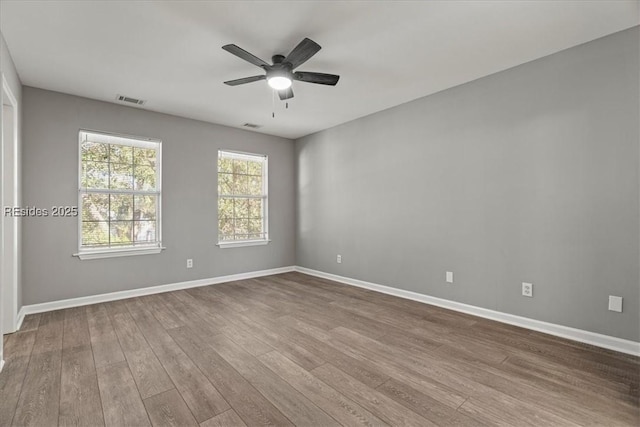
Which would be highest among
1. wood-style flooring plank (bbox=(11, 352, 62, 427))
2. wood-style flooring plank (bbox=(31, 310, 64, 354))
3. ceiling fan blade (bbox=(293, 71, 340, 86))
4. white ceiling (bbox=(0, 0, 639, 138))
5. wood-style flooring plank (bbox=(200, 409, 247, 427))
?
white ceiling (bbox=(0, 0, 639, 138))

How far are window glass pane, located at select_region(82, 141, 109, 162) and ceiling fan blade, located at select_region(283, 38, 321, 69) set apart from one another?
10.0ft

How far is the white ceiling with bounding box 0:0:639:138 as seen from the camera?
2.28 metres

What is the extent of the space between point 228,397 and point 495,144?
3.43 m

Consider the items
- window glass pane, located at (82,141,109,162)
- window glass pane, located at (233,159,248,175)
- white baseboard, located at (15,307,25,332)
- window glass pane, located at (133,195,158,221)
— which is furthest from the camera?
window glass pane, located at (233,159,248,175)

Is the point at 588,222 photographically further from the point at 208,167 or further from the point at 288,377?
the point at 208,167

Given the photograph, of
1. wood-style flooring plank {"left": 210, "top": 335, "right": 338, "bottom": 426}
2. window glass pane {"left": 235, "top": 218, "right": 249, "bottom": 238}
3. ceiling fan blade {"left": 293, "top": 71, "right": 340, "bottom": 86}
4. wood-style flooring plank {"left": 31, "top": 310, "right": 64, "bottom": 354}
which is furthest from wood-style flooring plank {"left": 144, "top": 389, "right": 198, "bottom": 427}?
window glass pane {"left": 235, "top": 218, "right": 249, "bottom": 238}

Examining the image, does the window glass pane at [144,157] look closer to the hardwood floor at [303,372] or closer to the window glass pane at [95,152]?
the window glass pane at [95,152]

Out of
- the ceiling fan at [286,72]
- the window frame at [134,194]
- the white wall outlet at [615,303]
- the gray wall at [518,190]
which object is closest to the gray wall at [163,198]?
the window frame at [134,194]

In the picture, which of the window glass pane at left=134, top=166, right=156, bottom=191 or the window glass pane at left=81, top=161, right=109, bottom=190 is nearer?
the window glass pane at left=81, top=161, right=109, bottom=190

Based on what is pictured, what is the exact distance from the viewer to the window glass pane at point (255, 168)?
18.5 ft

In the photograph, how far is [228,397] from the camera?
1967 mm

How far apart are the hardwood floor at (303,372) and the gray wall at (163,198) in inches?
25.2

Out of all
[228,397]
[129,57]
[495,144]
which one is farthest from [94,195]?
[495,144]

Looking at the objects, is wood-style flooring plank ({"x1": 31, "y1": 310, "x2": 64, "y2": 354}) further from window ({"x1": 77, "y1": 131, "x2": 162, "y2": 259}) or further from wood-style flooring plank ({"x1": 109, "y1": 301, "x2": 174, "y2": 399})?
window ({"x1": 77, "y1": 131, "x2": 162, "y2": 259})
